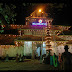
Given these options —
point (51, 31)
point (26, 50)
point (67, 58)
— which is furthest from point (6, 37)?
point (67, 58)

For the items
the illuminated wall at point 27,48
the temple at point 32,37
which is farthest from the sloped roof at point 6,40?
the illuminated wall at point 27,48

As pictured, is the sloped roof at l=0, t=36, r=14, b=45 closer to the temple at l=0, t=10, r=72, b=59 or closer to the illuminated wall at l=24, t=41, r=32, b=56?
the temple at l=0, t=10, r=72, b=59

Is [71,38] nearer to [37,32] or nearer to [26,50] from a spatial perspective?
[37,32]

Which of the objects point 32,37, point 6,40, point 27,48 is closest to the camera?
point 32,37

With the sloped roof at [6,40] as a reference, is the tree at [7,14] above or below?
above

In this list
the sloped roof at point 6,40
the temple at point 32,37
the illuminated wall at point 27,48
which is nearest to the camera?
the temple at point 32,37

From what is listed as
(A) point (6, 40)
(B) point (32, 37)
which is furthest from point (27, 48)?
(A) point (6, 40)

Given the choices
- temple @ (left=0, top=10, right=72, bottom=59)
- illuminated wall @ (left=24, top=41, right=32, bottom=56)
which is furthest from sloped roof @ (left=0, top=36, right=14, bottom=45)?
illuminated wall @ (left=24, top=41, right=32, bottom=56)

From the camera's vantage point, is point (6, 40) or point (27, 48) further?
point (6, 40)

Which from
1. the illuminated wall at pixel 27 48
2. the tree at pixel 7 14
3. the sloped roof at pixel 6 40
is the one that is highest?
the tree at pixel 7 14

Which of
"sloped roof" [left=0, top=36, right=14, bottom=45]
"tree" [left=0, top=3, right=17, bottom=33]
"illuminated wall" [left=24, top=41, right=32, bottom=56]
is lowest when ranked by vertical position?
"illuminated wall" [left=24, top=41, right=32, bottom=56]

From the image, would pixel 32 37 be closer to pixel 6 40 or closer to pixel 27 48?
pixel 27 48

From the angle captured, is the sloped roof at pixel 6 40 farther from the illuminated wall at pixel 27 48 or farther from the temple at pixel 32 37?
the illuminated wall at pixel 27 48

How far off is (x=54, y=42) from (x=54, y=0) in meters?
14.7
